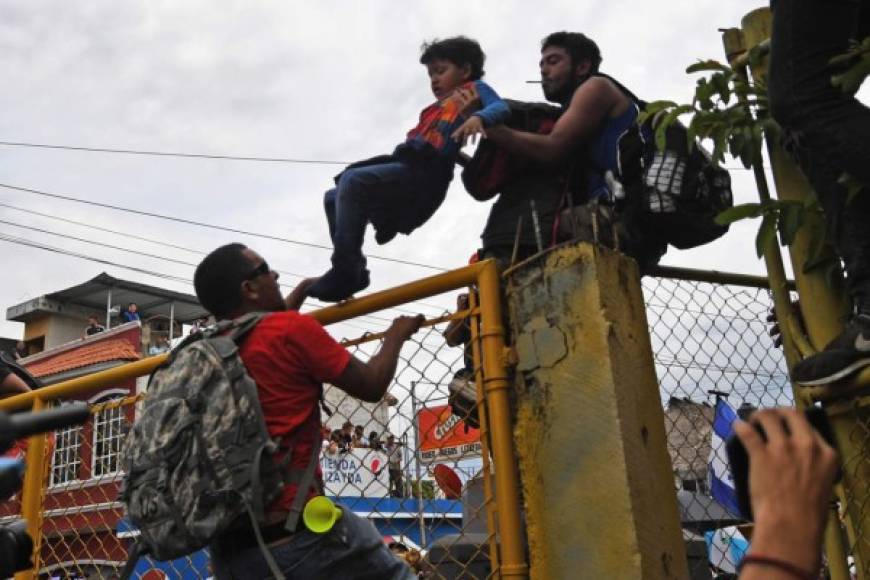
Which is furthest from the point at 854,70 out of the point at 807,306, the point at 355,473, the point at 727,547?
the point at 727,547

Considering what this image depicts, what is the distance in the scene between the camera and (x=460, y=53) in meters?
3.58

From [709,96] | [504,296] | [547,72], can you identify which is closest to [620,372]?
[504,296]

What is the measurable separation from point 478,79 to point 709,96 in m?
1.11

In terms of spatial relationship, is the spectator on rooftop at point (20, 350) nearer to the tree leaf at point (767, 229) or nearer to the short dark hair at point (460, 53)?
the short dark hair at point (460, 53)

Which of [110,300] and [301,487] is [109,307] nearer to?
[110,300]

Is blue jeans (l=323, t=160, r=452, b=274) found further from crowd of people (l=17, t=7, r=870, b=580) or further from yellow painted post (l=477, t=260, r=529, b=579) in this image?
yellow painted post (l=477, t=260, r=529, b=579)

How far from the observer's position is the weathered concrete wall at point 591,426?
225 cm

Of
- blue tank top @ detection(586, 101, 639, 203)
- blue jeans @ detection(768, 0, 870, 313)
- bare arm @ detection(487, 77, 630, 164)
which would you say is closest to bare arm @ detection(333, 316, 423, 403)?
bare arm @ detection(487, 77, 630, 164)

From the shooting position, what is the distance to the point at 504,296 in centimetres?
268

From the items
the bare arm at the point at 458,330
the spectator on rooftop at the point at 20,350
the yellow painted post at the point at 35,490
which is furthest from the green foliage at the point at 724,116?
the spectator on rooftop at the point at 20,350

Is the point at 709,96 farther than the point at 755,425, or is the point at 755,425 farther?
the point at 709,96

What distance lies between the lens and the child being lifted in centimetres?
324

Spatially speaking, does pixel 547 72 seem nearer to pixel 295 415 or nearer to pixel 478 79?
pixel 478 79

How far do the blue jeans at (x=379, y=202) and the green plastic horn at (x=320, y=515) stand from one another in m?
1.05
